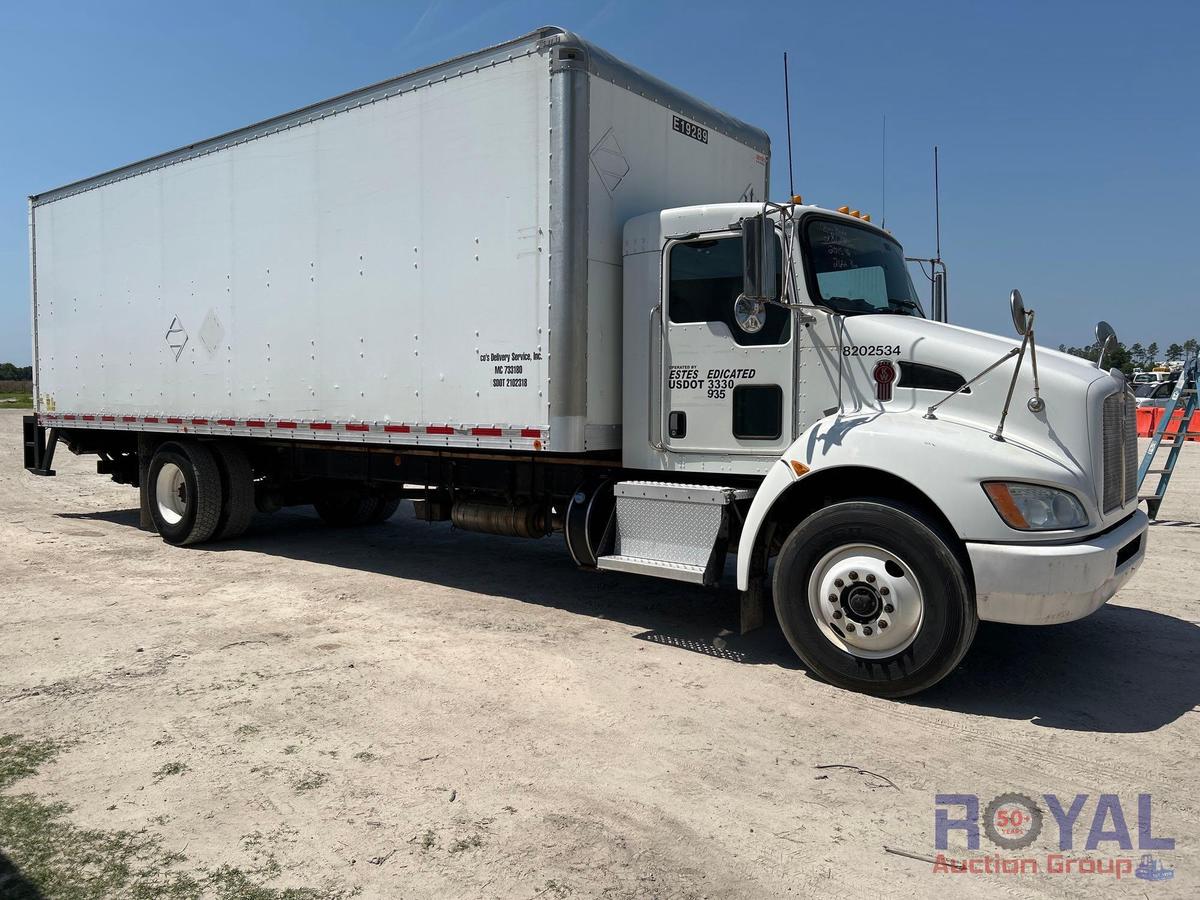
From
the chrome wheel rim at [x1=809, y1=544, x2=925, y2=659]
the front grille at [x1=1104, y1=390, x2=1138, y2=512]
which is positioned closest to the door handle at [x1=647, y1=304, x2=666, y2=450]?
the chrome wheel rim at [x1=809, y1=544, x2=925, y2=659]

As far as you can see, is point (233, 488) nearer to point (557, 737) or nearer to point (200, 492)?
point (200, 492)

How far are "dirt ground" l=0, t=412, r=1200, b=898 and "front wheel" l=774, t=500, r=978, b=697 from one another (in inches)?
8.1

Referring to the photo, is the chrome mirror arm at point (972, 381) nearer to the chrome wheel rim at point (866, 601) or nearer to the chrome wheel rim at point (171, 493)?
the chrome wheel rim at point (866, 601)

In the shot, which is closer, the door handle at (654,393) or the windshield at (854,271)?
the windshield at (854,271)

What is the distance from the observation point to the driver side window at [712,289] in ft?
17.9

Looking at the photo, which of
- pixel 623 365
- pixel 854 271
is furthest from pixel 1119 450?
pixel 623 365

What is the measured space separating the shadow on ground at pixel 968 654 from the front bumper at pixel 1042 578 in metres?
0.58

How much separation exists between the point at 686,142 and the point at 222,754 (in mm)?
5190

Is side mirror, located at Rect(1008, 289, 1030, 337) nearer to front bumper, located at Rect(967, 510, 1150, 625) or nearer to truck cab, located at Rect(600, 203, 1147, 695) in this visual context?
truck cab, located at Rect(600, 203, 1147, 695)

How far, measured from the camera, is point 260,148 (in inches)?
312

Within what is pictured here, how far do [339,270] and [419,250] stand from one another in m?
0.99

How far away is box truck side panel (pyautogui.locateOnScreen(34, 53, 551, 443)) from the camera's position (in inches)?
241

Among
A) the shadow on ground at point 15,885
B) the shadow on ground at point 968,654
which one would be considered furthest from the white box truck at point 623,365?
the shadow on ground at point 15,885

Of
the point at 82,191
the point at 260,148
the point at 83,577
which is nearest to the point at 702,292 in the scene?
the point at 260,148
